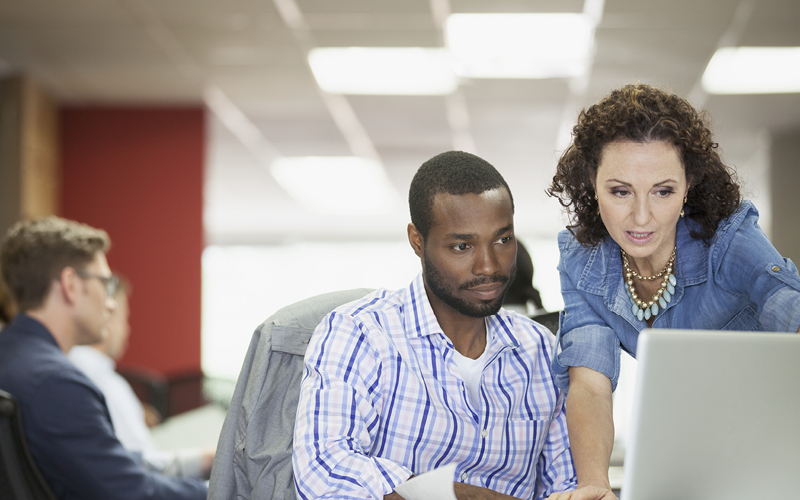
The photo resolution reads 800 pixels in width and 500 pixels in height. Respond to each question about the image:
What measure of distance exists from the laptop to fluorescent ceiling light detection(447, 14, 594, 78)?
3.26m

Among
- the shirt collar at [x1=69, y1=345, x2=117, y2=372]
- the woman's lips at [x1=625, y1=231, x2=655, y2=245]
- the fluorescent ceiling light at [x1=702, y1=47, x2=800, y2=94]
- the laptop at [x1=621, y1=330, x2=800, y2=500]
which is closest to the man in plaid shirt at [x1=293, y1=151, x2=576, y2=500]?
the woman's lips at [x1=625, y1=231, x2=655, y2=245]

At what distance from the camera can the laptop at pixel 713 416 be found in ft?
2.56

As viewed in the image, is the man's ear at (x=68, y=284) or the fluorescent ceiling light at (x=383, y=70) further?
the fluorescent ceiling light at (x=383, y=70)

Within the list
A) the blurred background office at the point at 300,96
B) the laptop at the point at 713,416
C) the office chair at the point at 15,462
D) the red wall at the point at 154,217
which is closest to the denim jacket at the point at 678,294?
the laptop at the point at 713,416

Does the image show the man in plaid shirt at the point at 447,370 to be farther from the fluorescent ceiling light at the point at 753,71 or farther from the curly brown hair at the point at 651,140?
the fluorescent ceiling light at the point at 753,71

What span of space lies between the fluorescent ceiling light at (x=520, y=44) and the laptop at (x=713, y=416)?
326 cm

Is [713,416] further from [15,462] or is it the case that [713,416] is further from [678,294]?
[15,462]

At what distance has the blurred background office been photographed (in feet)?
12.8

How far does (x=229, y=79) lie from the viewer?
494 cm

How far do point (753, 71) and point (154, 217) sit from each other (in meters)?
4.18

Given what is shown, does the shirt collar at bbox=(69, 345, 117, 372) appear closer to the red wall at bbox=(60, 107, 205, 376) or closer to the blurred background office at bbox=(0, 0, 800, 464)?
the blurred background office at bbox=(0, 0, 800, 464)

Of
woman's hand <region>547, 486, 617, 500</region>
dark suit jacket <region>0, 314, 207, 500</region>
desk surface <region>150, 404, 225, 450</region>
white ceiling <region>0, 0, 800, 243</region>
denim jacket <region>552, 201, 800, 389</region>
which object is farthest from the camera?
white ceiling <region>0, 0, 800, 243</region>

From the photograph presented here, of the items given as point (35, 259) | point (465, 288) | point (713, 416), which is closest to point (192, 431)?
point (35, 259)

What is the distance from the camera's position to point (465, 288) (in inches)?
53.1
